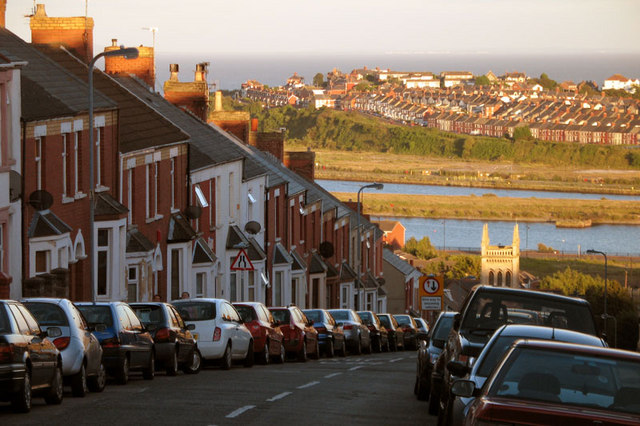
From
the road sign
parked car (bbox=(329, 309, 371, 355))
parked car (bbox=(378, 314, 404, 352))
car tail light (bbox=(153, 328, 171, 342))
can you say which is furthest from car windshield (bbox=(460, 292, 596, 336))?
parked car (bbox=(378, 314, 404, 352))

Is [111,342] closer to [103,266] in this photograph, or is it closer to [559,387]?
[559,387]

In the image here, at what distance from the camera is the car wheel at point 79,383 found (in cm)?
1905

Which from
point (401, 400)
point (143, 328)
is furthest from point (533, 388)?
point (143, 328)

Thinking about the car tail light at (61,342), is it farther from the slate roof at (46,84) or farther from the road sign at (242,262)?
the road sign at (242,262)

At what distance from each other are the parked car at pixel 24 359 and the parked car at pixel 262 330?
Result: 12.1 m

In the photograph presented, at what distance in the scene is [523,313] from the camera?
679 inches

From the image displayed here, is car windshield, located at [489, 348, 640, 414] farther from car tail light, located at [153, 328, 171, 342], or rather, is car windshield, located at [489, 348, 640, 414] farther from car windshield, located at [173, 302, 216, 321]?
car windshield, located at [173, 302, 216, 321]

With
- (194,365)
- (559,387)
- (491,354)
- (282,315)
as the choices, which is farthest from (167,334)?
(559,387)

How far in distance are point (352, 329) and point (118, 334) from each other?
19.7m

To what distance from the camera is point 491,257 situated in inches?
7343

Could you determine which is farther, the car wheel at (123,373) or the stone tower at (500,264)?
the stone tower at (500,264)

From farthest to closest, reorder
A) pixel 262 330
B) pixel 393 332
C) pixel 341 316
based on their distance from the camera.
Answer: pixel 393 332 < pixel 341 316 < pixel 262 330

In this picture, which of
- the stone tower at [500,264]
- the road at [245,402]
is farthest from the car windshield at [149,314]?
the stone tower at [500,264]

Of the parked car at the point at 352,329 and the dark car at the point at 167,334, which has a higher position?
the dark car at the point at 167,334
